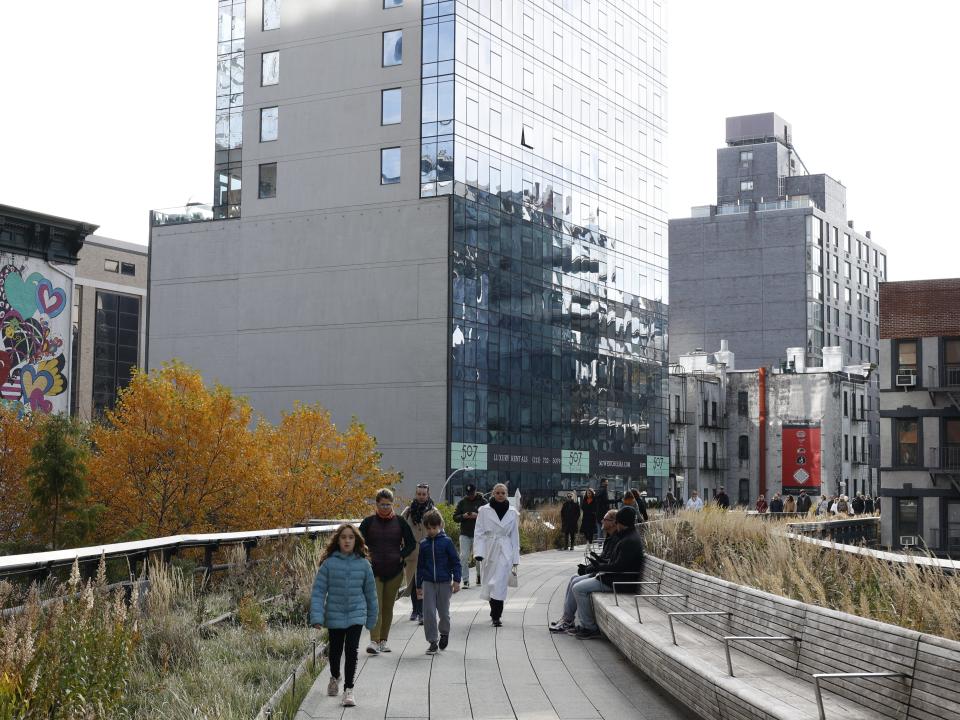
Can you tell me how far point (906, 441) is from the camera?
209 ft

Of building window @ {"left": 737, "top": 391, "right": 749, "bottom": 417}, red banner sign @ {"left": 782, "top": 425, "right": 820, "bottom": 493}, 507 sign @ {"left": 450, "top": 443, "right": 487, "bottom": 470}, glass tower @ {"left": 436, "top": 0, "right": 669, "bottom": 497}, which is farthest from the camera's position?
building window @ {"left": 737, "top": 391, "right": 749, "bottom": 417}

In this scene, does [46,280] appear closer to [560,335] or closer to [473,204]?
[473,204]

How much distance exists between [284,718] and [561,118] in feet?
205

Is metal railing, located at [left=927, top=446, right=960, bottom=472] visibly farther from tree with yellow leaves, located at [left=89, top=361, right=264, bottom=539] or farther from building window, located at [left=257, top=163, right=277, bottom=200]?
tree with yellow leaves, located at [left=89, top=361, right=264, bottom=539]

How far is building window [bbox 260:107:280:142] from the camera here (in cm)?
6531

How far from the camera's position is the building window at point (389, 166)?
202 feet

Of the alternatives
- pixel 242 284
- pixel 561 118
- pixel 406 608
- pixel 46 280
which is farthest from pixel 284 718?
pixel 561 118

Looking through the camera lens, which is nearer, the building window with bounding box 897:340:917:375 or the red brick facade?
the red brick facade

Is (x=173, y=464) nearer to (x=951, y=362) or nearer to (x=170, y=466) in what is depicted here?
(x=170, y=466)

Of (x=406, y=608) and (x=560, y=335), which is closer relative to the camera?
(x=406, y=608)

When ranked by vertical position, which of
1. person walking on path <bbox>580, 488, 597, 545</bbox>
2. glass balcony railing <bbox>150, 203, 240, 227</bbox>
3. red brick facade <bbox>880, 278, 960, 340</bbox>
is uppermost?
glass balcony railing <bbox>150, 203, 240, 227</bbox>

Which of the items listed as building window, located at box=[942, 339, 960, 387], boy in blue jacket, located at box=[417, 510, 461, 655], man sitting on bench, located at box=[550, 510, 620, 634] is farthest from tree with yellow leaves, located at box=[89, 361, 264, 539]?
building window, located at box=[942, 339, 960, 387]

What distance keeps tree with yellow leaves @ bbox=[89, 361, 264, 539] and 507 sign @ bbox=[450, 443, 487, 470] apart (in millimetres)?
23465

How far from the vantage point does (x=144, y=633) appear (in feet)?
41.5
